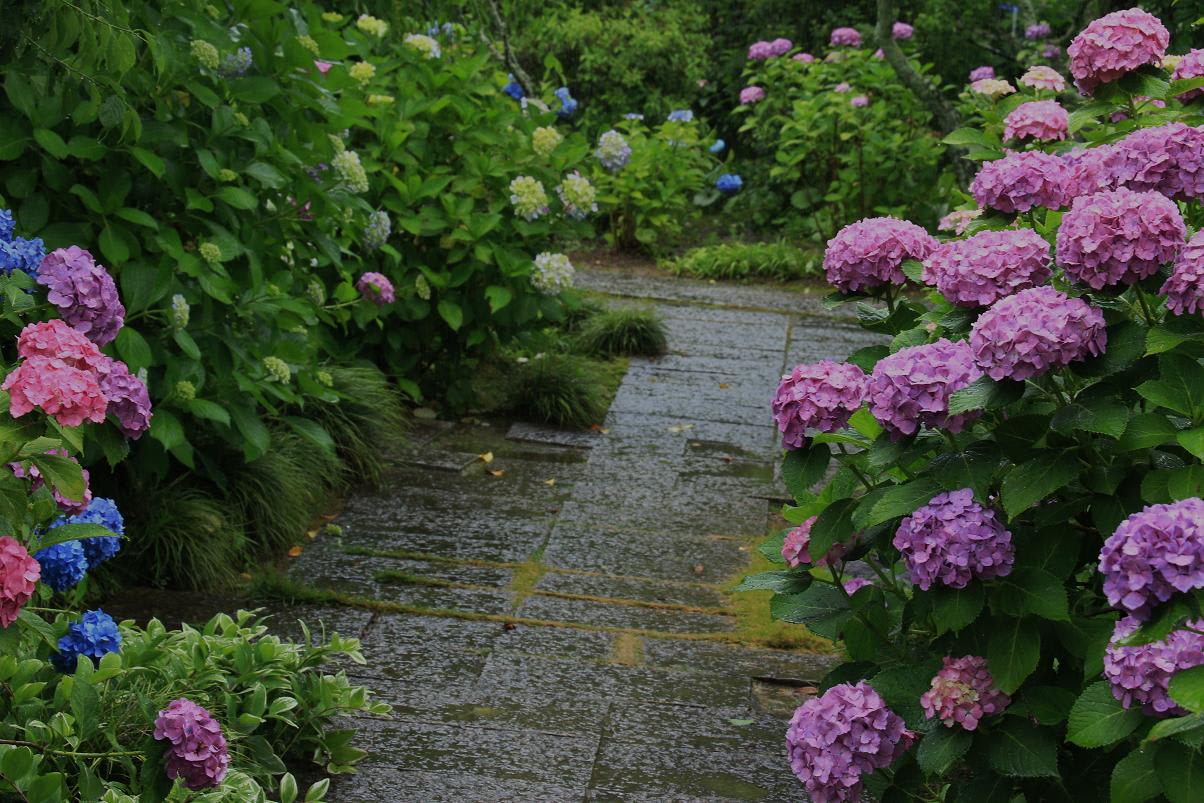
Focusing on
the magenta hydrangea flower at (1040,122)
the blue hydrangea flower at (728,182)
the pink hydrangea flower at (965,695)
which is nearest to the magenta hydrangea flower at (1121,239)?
the pink hydrangea flower at (965,695)

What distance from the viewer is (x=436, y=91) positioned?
5434 millimetres

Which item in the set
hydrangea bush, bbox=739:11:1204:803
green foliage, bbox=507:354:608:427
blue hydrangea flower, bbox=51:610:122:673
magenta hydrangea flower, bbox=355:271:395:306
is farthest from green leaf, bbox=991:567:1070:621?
green foliage, bbox=507:354:608:427

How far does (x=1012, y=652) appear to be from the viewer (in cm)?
203

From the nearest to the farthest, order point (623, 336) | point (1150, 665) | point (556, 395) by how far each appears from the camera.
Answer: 1. point (1150, 665)
2. point (556, 395)
3. point (623, 336)

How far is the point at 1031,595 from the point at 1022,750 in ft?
0.76

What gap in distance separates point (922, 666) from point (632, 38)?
28.7 ft

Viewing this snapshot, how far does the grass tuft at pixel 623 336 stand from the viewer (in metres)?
6.38

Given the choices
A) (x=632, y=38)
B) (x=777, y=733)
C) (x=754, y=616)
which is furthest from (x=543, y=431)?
(x=632, y=38)

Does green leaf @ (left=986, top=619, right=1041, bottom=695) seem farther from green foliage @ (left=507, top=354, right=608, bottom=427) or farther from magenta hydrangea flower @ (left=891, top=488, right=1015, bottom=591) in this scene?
green foliage @ (left=507, top=354, right=608, bottom=427)

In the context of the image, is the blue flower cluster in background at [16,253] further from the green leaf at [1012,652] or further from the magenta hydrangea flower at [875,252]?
the green leaf at [1012,652]

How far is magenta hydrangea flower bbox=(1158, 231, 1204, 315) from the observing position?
1924 millimetres

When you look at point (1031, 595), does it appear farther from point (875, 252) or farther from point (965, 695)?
point (875, 252)

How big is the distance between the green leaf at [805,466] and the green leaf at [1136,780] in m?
0.66

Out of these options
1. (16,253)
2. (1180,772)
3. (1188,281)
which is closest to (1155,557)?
(1180,772)
